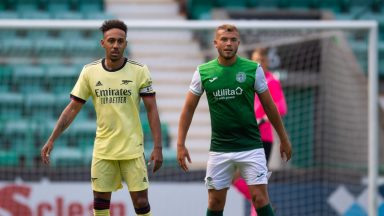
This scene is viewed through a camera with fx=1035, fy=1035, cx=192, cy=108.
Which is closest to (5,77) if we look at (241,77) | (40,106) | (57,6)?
(40,106)

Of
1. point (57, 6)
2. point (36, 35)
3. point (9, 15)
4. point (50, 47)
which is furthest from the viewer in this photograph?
point (57, 6)

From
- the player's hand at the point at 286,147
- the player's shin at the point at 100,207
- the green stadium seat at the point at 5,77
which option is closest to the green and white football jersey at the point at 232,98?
the player's hand at the point at 286,147

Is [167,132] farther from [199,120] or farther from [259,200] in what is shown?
[259,200]

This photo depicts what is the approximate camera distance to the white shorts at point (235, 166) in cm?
775

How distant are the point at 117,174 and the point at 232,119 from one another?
0.98 meters

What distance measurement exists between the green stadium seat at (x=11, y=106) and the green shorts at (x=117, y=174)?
3749 mm

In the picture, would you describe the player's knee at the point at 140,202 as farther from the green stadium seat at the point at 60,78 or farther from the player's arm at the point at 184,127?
the green stadium seat at the point at 60,78

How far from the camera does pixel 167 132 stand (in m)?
11.8

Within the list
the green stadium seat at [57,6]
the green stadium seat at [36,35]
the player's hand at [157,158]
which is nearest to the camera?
the player's hand at [157,158]

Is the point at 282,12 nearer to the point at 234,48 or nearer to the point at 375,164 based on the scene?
the point at 375,164

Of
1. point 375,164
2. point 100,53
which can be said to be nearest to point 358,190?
point 375,164

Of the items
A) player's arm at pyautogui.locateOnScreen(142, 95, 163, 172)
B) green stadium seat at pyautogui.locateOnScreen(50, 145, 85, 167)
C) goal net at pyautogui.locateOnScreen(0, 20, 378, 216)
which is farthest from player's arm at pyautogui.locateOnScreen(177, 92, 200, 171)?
green stadium seat at pyautogui.locateOnScreen(50, 145, 85, 167)

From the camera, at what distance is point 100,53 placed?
11.7m

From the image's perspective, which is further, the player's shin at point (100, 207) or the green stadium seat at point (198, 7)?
the green stadium seat at point (198, 7)
